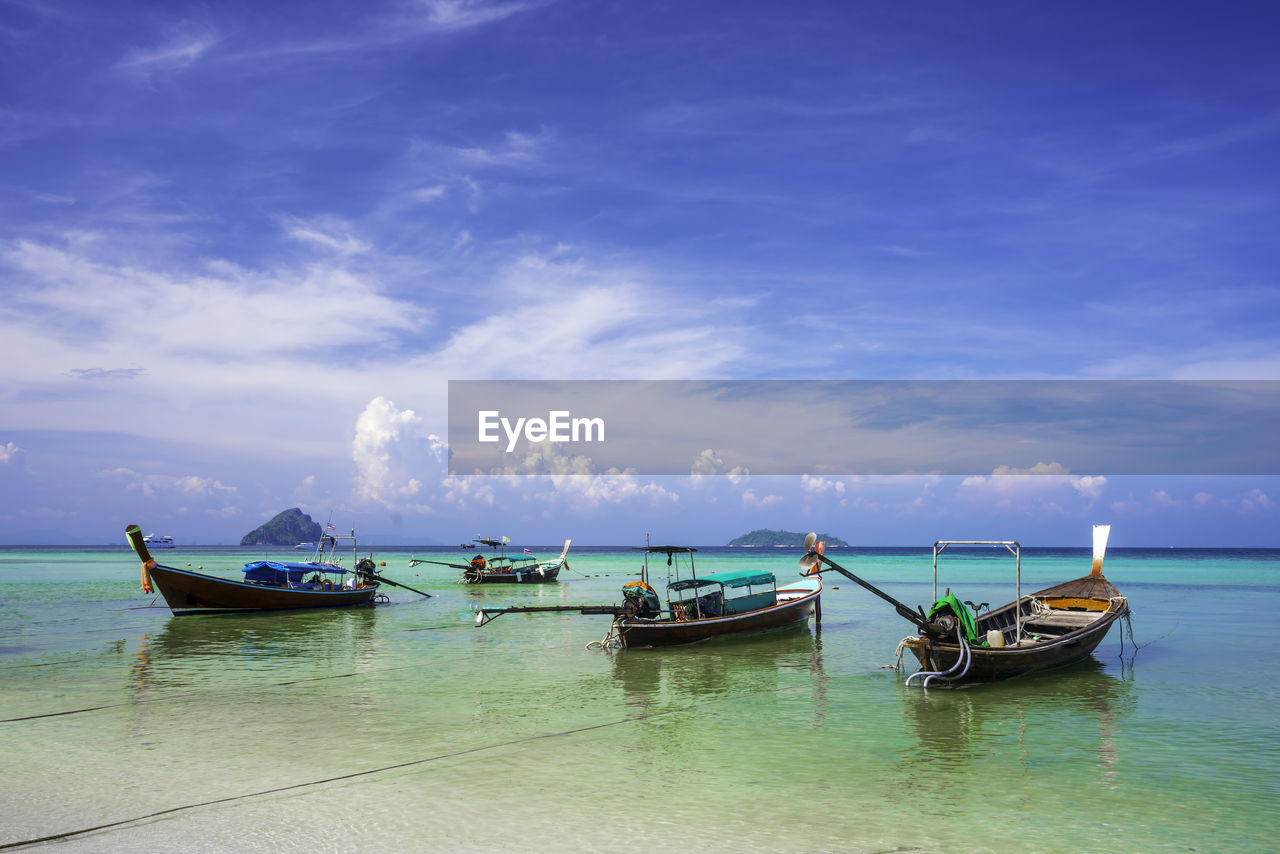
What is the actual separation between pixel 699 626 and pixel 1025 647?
36.4ft

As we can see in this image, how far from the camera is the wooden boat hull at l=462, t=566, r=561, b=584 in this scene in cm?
7344

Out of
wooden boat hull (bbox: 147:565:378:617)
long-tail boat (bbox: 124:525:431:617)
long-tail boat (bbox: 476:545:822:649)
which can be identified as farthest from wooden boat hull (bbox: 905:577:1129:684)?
wooden boat hull (bbox: 147:565:378:617)

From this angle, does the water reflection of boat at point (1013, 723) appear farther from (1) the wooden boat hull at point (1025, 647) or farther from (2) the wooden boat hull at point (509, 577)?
(2) the wooden boat hull at point (509, 577)

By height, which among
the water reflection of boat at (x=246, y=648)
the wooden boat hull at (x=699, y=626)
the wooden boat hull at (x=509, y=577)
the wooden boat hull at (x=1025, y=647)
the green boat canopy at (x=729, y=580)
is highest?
the green boat canopy at (x=729, y=580)

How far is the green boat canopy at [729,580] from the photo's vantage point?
99.5 ft

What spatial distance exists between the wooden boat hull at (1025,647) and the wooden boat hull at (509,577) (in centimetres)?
5209

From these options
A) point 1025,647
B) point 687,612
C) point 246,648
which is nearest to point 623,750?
point 1025,647

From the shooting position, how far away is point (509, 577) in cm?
7481

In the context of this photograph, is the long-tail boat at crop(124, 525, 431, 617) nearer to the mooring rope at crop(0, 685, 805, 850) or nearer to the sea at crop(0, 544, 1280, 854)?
the sea at crop(0, 544, 1280, 854)

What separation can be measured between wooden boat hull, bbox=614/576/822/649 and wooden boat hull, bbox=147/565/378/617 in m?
24.5

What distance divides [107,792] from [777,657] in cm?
2041

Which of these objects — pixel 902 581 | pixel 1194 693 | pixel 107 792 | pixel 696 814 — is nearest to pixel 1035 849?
pixel 696 814

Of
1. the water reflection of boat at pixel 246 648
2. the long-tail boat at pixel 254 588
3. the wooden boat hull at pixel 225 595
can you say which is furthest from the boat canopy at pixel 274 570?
the water reflection of boat at pixel 246 648

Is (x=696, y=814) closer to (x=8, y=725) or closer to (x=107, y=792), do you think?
(x=107, y=792)
